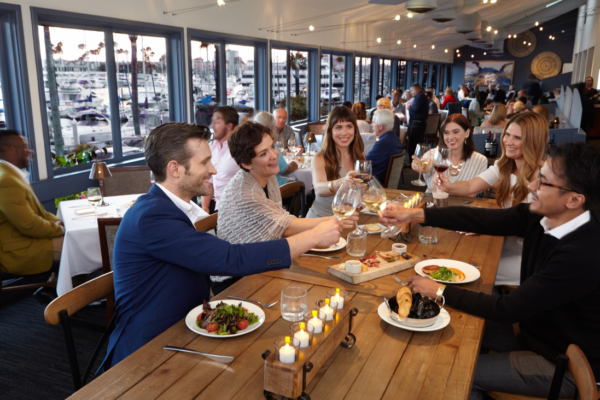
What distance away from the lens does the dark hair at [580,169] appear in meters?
1.63

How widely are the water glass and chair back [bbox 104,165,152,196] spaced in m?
3.13

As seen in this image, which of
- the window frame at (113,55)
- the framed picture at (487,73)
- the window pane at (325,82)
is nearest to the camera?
the window frame at (113,55)

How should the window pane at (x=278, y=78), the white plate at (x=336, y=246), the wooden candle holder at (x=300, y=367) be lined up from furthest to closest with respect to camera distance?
1. the window pane at (x=278, y=78)
2. the white plate at (x=336, y=246)
3. the wooden candle holder at (x=300, y=367)

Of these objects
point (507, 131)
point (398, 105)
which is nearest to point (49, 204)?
point (507, 131)

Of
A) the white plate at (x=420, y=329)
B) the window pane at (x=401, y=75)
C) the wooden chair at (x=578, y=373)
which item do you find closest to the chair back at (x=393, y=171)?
the white plate at (x=420, y=329)

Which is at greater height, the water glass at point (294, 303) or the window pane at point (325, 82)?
the window pane at point (325, 82)

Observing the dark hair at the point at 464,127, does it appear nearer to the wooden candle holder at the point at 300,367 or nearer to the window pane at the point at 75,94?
the wooden candle holder at the point at 300,367

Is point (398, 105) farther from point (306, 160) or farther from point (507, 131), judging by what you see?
point (507, 131)

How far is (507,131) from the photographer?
10.0ft

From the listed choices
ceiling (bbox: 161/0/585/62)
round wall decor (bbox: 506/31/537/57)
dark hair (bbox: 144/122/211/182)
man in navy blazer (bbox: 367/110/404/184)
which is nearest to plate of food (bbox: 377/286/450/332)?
dark hair (bbox: 144/122/211/182)

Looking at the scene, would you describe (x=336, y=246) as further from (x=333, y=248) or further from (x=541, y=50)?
(x=541, y=50)

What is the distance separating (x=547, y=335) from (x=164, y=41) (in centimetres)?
591

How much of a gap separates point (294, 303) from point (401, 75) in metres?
17.1

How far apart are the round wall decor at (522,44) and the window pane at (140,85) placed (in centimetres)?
2424
